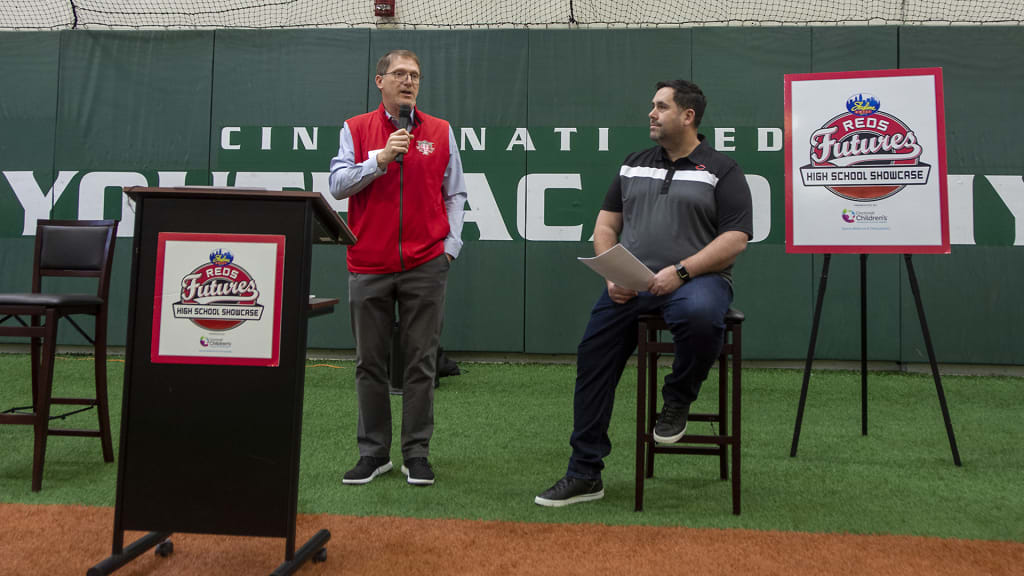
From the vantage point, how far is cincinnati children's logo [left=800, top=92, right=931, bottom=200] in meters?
3.19

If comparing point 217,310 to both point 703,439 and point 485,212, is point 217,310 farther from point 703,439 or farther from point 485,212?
point 485,212

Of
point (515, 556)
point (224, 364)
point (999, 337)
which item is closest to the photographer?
point (224, 364)

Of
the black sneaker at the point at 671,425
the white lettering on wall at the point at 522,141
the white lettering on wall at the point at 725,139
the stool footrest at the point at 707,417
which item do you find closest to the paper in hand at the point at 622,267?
the black sneaker at the point at 671,425

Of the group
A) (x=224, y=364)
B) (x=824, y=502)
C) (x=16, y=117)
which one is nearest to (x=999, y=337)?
(x=824, y=502)

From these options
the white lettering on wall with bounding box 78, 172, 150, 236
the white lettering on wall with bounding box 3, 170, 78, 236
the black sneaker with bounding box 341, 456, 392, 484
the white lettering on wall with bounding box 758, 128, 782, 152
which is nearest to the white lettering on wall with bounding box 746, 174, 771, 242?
the white lettering on wall with bounding box 758, 128, 782, 152

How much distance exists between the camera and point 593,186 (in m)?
5.72

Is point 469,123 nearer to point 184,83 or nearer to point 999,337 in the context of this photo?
point 184,83

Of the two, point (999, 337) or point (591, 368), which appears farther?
point (999, 337)

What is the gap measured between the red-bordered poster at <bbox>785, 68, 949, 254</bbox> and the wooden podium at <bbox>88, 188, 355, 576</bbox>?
7.93 feet

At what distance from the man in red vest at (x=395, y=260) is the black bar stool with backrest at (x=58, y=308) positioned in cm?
104

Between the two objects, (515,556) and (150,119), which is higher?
(150,119)

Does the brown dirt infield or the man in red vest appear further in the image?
the man in red vest

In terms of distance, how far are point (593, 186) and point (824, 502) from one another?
143 inches

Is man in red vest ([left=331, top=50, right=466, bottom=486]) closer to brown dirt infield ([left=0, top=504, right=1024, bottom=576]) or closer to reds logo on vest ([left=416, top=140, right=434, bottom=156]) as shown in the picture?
reds logo on vest ([left=416, top=140, right=434, bottom=156])
